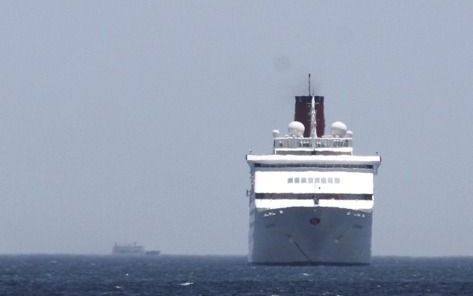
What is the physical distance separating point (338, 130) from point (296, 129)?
4.22 metres

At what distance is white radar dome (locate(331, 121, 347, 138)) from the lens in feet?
489

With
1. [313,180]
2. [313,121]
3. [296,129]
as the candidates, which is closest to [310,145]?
[296,129]

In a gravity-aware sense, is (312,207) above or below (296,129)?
below

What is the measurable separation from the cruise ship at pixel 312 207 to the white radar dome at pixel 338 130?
8499 mm

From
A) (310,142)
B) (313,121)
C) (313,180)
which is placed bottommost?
(313,180)

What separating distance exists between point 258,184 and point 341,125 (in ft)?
54.2

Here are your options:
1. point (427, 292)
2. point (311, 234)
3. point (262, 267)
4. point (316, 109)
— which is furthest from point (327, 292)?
point (316, 109)

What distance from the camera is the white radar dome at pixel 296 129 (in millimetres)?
149750

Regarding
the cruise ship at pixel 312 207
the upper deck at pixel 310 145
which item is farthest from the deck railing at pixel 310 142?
the cruise ship at pixel 312 207

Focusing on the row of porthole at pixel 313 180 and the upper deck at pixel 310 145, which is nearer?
the row of porthole at pixel 313 180

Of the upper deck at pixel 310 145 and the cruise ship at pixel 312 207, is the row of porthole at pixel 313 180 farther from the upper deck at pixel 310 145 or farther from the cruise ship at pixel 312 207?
the upper deck at pixel 310 145

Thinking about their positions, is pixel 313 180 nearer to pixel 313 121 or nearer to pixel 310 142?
pixel 310 142

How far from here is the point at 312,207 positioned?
433ft

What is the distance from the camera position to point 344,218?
436ft
